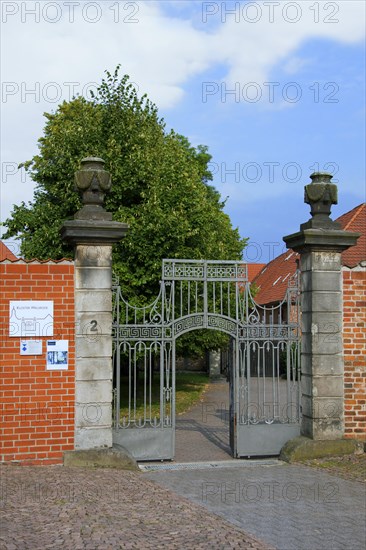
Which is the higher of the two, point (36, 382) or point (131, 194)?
point (131, 194)

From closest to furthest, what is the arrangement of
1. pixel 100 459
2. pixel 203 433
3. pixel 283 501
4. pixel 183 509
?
pixel 183 509 → pixel 283 501 → pixel 100 459 → pixel 203 433

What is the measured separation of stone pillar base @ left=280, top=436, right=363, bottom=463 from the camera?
9.57m

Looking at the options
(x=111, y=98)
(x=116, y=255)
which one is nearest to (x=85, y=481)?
(x=116, y=255)

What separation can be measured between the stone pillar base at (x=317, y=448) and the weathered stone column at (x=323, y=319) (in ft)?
0.35

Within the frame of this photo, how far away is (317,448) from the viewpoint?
9.62 meters

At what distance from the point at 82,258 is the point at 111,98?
28.3 feet

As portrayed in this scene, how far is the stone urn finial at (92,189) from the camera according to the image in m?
9.14

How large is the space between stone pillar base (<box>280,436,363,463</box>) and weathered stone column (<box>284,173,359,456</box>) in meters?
0.11

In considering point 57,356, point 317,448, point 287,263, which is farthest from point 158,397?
point 287,263

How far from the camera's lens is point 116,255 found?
15.6 metres

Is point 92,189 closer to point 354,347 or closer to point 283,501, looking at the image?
point 354,347

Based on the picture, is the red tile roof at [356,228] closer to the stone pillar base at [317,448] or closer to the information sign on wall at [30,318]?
the stone pillar base at [317,448]

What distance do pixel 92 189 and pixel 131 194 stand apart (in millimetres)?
6930

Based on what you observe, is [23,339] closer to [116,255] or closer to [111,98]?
[116,255]
